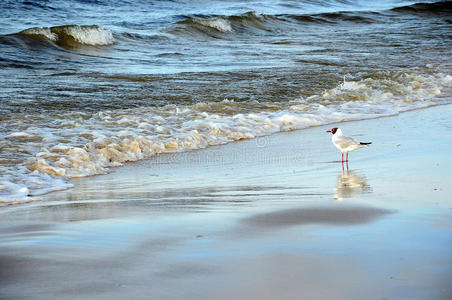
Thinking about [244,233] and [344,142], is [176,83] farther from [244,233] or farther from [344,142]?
[244,233]

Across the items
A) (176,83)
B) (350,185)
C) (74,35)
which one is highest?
(74,35)

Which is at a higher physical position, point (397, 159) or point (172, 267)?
point (172, 267)

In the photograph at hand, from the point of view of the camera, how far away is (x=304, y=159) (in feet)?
19.1

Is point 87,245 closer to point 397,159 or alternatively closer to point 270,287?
point 270,287

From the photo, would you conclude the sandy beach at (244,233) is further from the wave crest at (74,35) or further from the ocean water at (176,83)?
the wave crest at (74,35)

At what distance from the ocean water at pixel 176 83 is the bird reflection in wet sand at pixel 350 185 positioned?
2.11 metres

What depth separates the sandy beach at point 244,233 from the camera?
2658 millimetres

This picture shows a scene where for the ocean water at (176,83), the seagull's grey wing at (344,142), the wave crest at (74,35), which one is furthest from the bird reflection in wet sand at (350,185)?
the wave crest at (74,35)

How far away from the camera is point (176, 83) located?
1083cm

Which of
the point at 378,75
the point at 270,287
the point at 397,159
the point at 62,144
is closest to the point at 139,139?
the point at 62,144

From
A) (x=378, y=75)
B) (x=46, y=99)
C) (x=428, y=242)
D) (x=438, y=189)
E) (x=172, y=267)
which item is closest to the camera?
(x=172, y=267)

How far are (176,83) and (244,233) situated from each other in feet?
25.1

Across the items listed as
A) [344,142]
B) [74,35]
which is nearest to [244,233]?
[344,142]

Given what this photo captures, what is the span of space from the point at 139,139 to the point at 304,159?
1811mm
